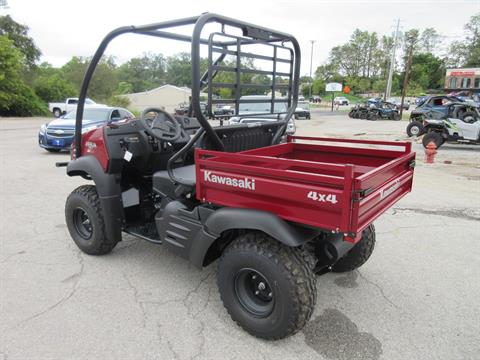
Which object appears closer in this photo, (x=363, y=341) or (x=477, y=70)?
(x=363, y=341)

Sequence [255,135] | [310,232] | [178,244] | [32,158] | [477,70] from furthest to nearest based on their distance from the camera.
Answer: [477,70], [32,158], [255,135], [178,244], [310,232]

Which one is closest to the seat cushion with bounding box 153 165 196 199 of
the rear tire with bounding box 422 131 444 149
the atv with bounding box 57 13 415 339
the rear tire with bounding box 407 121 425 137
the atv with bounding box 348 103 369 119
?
the atv with bounding box 57 13 415 339

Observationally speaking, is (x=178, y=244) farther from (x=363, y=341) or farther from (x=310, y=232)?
(x=363, y=341)

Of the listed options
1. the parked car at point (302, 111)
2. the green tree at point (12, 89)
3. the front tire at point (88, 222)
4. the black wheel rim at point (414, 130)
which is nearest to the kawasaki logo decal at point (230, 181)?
the front tire at point (88, 222)

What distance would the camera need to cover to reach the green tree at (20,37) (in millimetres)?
40562

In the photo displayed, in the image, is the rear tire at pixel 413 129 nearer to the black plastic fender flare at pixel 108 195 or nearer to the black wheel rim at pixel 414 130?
the black wheel rim at pixel 414 130

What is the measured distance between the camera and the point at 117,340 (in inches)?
97.8

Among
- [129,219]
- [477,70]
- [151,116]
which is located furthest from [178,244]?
[477,70]

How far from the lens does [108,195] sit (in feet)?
11.3

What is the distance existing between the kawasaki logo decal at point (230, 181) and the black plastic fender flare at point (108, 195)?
4.04 ft

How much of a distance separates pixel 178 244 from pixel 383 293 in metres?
1.77

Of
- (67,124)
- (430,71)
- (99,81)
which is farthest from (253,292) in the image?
(430,71)

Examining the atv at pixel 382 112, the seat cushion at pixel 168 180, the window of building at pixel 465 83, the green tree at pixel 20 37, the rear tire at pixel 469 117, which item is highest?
the green tree at pixel 20 37

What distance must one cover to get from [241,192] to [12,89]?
1230 inches
